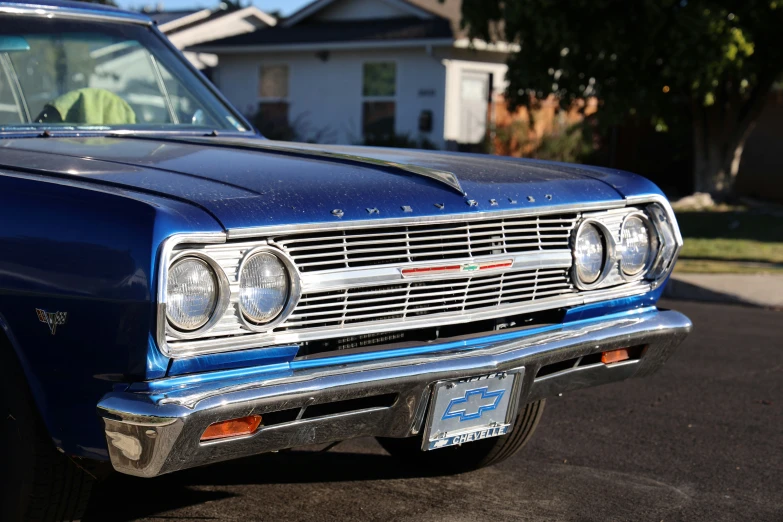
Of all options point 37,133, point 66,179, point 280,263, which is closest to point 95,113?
point 37,133

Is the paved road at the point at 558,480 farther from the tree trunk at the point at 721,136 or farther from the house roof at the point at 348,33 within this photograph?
the house roof at the point at 348,33

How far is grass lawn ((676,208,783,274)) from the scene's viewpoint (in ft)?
39.4

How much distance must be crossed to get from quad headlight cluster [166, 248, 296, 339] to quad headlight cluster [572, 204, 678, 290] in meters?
1.15

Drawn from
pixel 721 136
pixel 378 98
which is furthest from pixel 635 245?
pixel 378 98

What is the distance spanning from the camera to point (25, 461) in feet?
9.93

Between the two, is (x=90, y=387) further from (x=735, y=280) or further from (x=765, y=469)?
(x=735, y=280)

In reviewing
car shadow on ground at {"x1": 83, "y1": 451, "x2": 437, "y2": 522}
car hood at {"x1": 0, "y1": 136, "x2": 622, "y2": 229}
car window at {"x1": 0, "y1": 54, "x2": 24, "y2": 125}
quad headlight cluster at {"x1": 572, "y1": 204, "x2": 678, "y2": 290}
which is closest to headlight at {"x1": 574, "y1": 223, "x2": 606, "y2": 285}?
quad headlight cluster at {"x1": 572, "y1": 204, "x2": 678, "y2": 290}

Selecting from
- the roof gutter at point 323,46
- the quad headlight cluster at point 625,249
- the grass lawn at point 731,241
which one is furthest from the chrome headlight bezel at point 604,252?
the roof gutter at point 323,46

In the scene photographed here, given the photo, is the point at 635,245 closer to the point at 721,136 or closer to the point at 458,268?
the point at 458,268

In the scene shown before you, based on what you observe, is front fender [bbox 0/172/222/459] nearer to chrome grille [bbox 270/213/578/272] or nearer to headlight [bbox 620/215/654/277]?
chrome grille [bbox 270/213/578/272]

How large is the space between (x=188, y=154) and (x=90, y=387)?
112 centimetres

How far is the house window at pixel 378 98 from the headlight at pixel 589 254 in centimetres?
1801

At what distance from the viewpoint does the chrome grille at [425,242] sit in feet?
10.1

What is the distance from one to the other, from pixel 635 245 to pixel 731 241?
34.8ft
